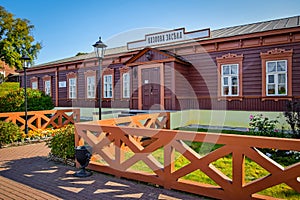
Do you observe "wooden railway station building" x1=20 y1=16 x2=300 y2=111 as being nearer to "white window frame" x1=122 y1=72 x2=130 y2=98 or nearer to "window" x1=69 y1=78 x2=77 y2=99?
"white window frame" x1=122 y1=72 x2=130 y2=98

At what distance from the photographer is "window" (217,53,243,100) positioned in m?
11.1

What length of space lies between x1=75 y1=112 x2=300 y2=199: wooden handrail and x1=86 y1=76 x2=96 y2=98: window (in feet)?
38.7

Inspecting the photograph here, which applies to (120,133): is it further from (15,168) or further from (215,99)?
(215,99)

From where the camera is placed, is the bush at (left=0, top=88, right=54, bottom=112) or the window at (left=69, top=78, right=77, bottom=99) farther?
the window at (left=69, top=78, right=77, bottom=99)

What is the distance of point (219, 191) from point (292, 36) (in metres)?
8.65

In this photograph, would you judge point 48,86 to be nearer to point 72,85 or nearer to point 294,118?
point 72,85

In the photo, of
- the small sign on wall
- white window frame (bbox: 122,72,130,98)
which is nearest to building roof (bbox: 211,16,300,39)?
white window frame (bbox: 122,72,130,98)

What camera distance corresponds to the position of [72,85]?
59.6ft

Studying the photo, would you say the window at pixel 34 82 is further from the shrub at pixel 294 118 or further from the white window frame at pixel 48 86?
the shrub at pixel 294 118

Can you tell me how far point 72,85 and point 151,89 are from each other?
8120mm

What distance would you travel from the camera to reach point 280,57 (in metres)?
10.1

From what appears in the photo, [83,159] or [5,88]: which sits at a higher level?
[5,88]

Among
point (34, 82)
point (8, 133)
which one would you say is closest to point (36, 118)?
point (8, 133)

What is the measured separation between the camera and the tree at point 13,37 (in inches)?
1095
